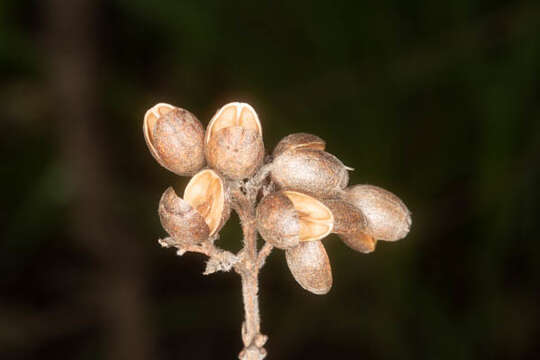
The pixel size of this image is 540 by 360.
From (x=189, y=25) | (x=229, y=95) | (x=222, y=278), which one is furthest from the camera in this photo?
(x=222, y=278)

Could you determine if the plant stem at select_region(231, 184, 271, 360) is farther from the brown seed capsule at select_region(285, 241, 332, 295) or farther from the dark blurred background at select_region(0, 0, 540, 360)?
the dark blurred background at select_region(0, 0, 540, 360)

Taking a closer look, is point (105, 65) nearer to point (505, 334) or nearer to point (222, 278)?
point (222, 278)

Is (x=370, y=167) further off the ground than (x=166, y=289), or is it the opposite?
(x=370, y=167)

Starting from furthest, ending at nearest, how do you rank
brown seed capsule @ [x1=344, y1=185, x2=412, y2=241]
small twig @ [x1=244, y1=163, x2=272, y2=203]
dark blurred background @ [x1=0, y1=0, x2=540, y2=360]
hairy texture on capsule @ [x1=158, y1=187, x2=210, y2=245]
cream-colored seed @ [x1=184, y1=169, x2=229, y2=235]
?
dark blurred background @ [x1=0, y1=0, x2=540, y2=360]
brown seed capsule @ [x1=344, y1=185, x2=412, y2=241]
small twig @ [x1=244, y1=163, x2=272, y2=203]
cream-colored seed @ [x1=184, y1=169, x2=229, y2=235]
hairy texture on capsule @ [x1=158, y1=187, x2=210, y2=245]

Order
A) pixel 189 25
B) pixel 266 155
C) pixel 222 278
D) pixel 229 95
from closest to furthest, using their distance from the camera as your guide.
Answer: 1. pixel 266 155
2. pixel 189 25
3. pixel 229 95
4. pixel 222 278

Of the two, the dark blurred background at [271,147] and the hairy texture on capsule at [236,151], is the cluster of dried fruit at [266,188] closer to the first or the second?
the hairy texture on capsule at [236,151]

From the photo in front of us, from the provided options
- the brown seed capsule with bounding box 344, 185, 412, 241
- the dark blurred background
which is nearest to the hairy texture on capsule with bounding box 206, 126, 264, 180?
the brown seed capsule with bounding box 344, 185, 412, 241

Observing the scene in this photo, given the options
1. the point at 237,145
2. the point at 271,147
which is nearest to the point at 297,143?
the point at 237,145

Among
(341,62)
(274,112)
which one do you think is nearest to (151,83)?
(274,112)
